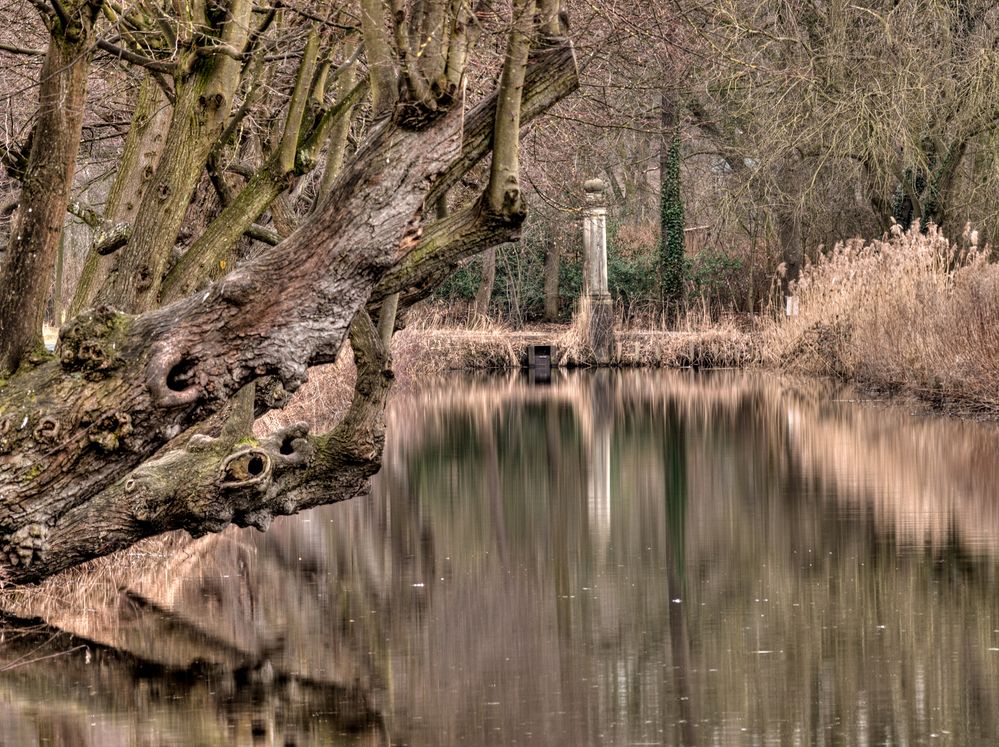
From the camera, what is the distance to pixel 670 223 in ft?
132

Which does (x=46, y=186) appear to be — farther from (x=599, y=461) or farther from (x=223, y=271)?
(x=599, y=461)

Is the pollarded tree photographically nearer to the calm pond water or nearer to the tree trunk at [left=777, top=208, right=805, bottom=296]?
the calm pond water

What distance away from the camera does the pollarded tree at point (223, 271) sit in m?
8.00

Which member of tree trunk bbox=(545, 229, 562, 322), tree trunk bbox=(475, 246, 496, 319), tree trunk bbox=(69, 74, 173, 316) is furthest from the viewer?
tree trunk bbox=(545, 229, 562, 322)

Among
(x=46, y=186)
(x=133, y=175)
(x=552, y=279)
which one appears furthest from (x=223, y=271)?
(x=552, y=279)

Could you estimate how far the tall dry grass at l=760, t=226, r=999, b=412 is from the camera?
21078 mm

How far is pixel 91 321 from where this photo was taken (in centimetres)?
801

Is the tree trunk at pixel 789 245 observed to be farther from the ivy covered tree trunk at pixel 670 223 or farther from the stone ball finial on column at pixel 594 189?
the stone ball finial on column at pixel 594 189

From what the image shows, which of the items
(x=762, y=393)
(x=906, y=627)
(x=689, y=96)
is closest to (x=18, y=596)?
(x=906, y=627)

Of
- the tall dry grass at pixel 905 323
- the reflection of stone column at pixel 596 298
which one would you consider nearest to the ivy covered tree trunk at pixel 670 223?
the reflection of stone column at pixel 596 298

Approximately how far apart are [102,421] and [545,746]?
2690mm

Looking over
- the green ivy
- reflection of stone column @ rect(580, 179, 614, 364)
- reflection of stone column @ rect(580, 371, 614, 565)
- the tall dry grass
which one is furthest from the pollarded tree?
the green ivy

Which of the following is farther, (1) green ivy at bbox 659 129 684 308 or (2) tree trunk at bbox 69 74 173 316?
(1) green ivy at bbox 659 129 684 308

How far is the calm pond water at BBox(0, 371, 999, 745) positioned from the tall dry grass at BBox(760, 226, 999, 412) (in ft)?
10.3
